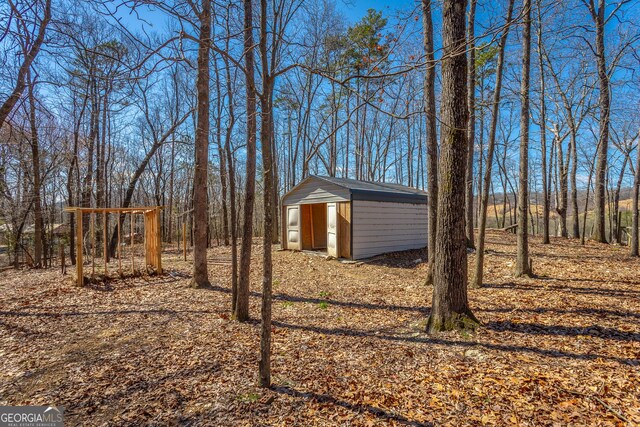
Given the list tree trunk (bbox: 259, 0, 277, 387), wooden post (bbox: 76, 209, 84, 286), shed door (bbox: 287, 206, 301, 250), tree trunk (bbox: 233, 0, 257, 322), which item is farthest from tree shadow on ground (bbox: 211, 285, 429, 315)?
shed door (bbox: 287, 206, 301, 250)

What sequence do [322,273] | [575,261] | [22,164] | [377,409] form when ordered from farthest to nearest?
1. [22,164]
2. [322,273]
3. [575,261]
4. [377,409]

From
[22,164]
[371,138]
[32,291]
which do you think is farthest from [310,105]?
[32,291]

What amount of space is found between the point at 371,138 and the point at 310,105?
6828 millimetres

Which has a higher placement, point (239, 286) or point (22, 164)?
point (22, 164)

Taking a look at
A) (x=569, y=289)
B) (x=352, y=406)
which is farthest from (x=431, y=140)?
(x=352, y=406)

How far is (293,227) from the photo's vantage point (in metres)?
11.6

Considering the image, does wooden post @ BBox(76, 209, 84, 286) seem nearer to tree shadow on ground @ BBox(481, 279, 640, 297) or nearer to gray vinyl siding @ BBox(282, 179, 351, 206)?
gray vinyl siding @ BBox(282, 179, 351, 206)

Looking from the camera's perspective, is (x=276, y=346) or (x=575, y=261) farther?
(x=575, y=261)

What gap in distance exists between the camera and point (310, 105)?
15500 millimetres

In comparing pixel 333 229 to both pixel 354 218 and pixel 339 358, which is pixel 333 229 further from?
pixel 339 358

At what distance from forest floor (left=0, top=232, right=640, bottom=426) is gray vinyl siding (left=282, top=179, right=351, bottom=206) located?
4452 millimetres

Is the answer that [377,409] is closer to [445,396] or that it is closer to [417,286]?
[445,396]

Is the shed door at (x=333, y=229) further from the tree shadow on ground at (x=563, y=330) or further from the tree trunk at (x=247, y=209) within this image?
the tree shadow on ground at (x=563, y=330)

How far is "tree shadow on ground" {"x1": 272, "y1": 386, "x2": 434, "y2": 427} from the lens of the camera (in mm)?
2221
